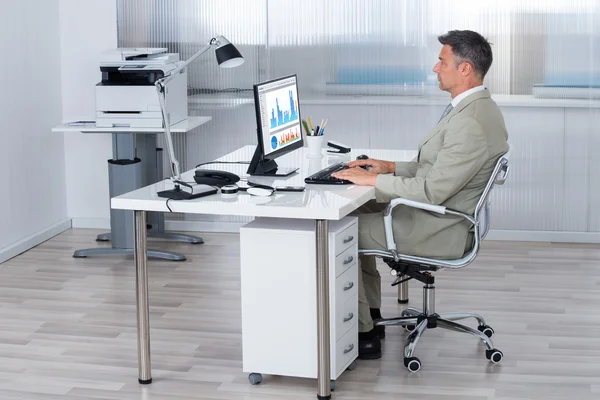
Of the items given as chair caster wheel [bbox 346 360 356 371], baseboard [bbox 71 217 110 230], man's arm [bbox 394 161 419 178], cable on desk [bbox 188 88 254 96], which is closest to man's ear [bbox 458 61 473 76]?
man's arm [bbox 394 161 419 178]

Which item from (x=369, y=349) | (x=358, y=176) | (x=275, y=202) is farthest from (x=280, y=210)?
(x=369, y=349)

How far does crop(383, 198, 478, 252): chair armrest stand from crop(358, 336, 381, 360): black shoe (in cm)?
41

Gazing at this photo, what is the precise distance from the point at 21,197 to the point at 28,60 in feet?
2.72

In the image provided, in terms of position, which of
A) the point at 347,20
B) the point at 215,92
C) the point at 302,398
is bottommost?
the point at 302,398

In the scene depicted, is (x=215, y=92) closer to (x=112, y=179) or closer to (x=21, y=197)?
(x=112, y=179)

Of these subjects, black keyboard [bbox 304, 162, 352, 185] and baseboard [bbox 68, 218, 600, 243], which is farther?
baseboard [bbox 68, 218, 600, 243]

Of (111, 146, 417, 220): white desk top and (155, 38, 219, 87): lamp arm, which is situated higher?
(155, 38, 219, 87): lamp arm

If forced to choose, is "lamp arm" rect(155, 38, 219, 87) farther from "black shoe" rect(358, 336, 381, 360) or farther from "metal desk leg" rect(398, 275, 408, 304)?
"metal desk leg" rect(398, 275, 408, 304)

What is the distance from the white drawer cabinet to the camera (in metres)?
3.40

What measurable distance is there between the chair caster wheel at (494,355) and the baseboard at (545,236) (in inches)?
86.0

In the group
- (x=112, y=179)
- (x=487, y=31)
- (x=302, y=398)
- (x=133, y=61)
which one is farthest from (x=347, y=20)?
(x=302, y=398)

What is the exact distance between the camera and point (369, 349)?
3828 mm

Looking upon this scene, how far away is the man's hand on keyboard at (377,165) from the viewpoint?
3.96m

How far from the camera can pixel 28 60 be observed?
227 inches
